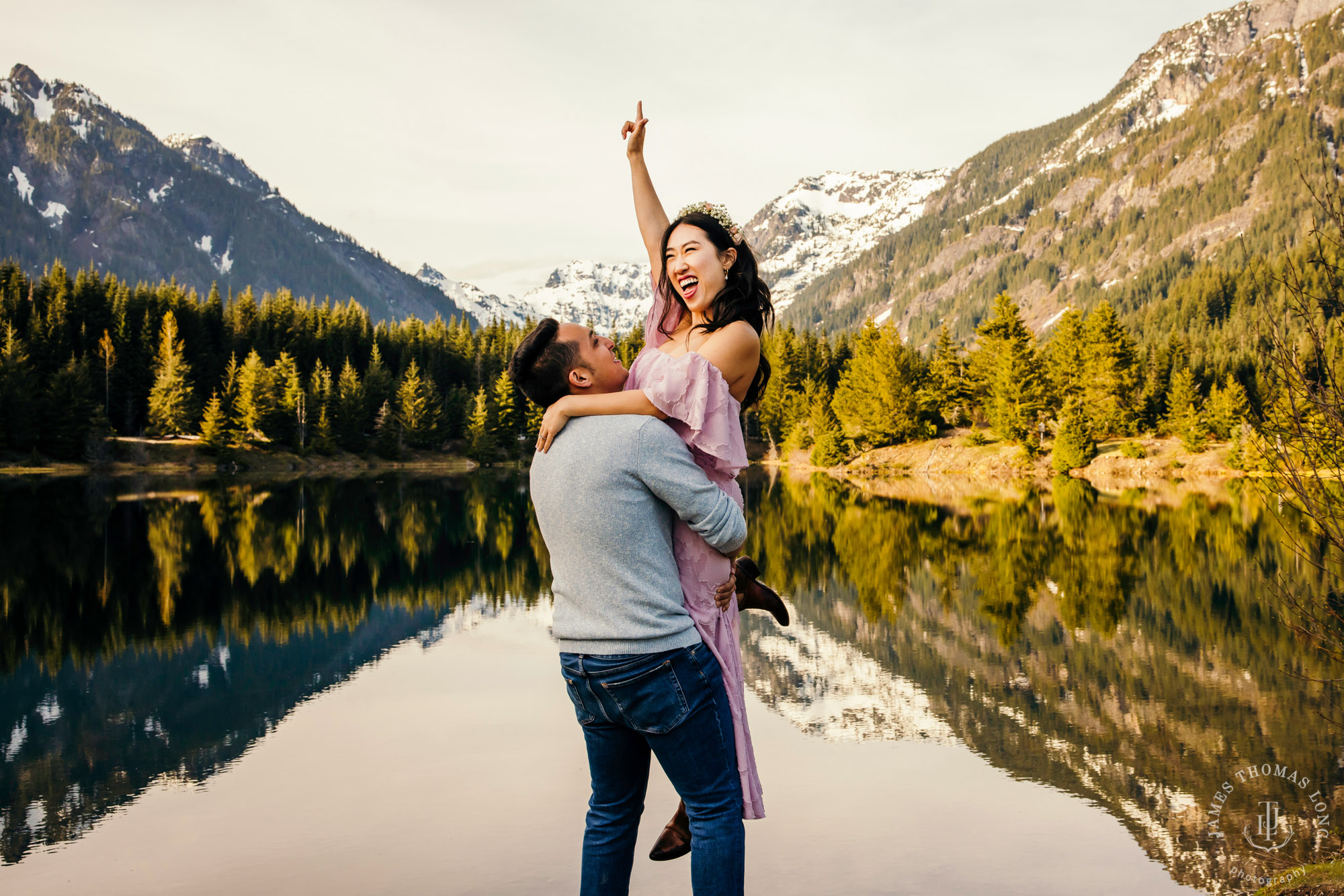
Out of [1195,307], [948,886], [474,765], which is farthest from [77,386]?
[1195,307]

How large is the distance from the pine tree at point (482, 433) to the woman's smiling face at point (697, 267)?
6161 centimetres

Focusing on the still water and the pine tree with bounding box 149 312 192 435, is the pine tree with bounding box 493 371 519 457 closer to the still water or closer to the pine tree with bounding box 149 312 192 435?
the pine tree with bounding box 149 312 192 435

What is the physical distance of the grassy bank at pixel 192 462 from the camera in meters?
47.5

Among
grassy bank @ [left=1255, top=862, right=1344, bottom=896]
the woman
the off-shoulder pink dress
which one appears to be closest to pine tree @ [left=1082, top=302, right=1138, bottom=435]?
grassy bank @ [left=1255, top=862, right=1344, bottom=896]

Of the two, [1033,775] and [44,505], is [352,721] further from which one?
[44,505]

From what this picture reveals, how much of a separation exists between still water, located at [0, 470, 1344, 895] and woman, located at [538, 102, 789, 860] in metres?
1.90

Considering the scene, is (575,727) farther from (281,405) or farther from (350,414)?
(350,414)

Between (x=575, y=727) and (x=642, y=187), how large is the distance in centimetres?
465

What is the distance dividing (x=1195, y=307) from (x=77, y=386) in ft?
350

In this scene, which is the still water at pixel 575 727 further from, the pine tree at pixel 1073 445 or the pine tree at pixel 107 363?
the pine tree at pixel 107 363

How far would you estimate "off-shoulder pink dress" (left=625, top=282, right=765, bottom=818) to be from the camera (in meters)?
2.54

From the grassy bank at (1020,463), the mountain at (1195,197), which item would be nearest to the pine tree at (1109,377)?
the grassy bank at (1020,463)

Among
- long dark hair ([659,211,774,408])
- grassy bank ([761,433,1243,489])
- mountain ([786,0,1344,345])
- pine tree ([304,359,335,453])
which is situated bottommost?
grassy bank ([761,433,1243,489])

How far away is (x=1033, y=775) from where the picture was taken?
5.75 metres
